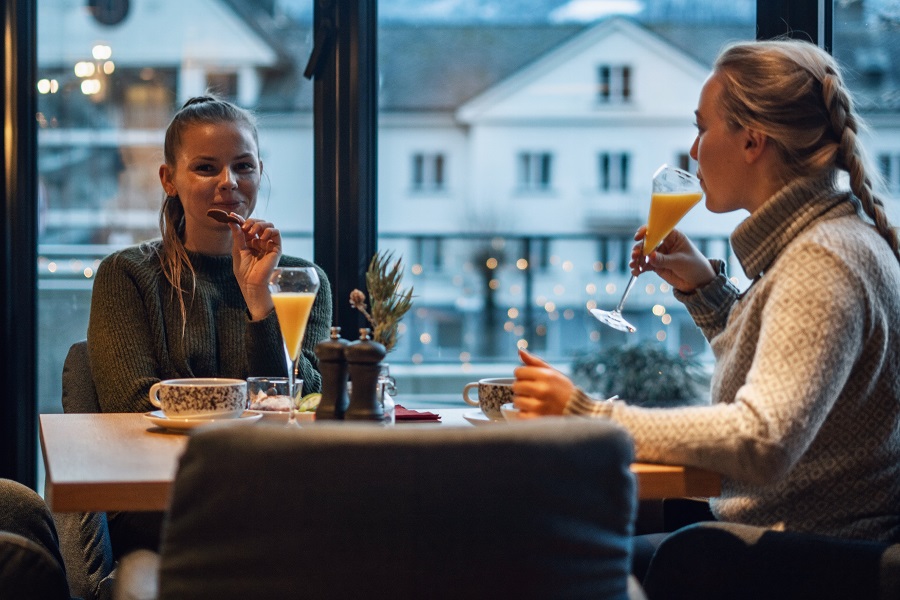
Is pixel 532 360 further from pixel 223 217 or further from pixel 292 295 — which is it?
pixel 223 217

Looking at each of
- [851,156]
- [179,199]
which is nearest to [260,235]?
[179,199]

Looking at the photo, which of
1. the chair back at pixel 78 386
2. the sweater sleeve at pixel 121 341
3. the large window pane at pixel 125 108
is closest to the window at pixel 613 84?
the large window pane at pixel 125 108

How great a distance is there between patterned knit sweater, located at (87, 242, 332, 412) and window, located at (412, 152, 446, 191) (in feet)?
5.82

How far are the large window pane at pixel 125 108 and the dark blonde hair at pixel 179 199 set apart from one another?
0.44 meters

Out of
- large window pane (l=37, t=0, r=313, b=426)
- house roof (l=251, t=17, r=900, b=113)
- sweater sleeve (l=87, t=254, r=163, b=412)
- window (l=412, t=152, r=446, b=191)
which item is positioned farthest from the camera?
window (l=412, t=152, r=446, b=191)

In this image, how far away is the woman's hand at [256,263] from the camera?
203 centimetres

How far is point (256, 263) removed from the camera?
207cm

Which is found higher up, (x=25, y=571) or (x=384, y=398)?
(x=384, y=398)

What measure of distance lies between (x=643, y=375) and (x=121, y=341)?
3.09 meters

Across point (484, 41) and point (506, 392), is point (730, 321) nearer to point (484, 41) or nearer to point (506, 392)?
point (506, 392)

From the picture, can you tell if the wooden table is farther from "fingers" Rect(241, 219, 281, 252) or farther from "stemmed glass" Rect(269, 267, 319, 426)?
"fingers" Rect(241, 219, 281, 252)

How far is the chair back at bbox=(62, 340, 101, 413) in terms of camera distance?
2.06 m

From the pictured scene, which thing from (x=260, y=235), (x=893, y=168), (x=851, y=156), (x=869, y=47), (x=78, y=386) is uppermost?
(x=869, y=47)

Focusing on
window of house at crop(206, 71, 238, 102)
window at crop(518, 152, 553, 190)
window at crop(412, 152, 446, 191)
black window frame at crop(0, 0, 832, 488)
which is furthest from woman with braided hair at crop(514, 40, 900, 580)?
window at crop(518, 152, 553, 190)
